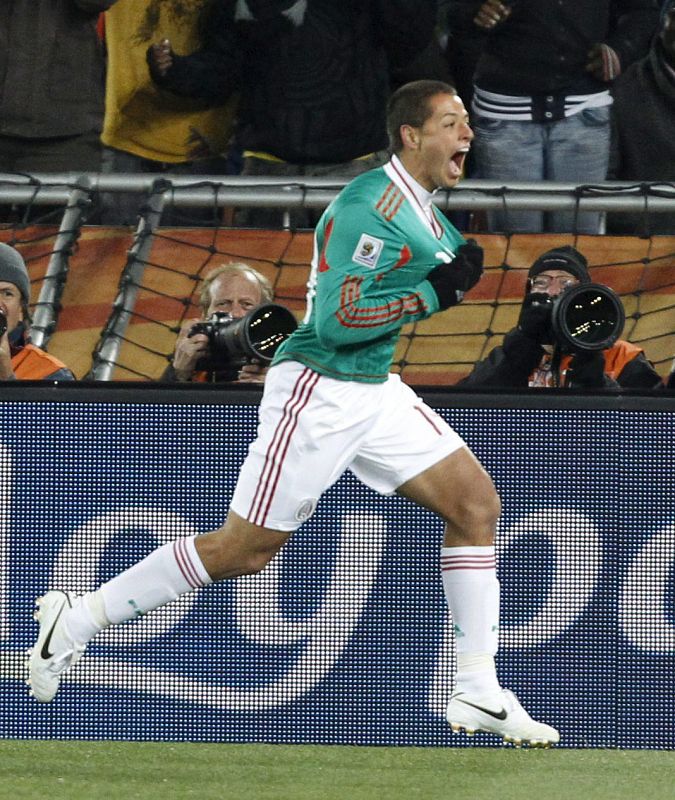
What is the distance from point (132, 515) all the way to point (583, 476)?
1369 mm

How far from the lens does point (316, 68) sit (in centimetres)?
709

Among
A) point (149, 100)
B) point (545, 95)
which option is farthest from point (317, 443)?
point (149, 100)

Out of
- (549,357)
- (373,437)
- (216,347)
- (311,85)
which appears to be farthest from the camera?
(311,85)

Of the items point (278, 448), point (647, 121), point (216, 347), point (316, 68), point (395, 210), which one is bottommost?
point (278, 448)

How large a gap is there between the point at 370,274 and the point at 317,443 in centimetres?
48

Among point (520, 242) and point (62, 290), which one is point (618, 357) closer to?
point (520, 242)

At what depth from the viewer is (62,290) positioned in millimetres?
6730

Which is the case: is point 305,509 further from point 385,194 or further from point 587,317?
point 587,317

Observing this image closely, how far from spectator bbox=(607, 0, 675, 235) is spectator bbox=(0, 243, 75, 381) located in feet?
8.93

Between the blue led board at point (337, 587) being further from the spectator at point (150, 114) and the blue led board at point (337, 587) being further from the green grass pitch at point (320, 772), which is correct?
the spectator at point (150, 114)

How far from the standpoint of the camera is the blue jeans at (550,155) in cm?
710

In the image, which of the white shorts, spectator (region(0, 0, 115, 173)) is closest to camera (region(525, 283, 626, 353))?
the white shorts

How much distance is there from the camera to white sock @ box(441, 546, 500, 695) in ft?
15.7

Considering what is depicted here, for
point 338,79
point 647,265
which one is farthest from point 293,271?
point 647,265
